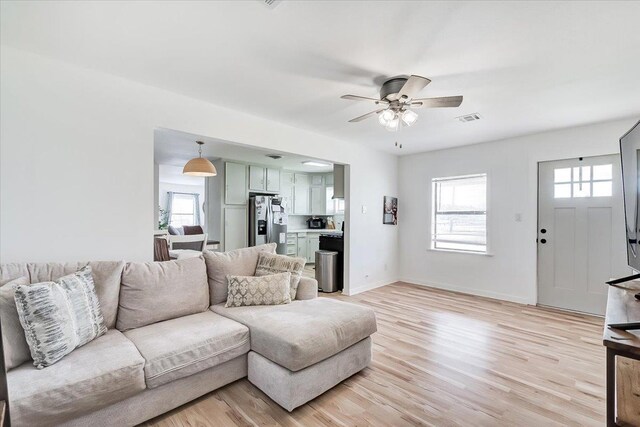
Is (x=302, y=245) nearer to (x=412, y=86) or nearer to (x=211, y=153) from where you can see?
(x=211, y=153)

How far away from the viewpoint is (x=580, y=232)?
3863mm

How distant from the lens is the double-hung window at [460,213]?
477cm

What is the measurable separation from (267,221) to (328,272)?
1993mm

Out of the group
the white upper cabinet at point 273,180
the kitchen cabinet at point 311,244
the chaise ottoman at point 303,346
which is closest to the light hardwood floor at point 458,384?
the chaise ottoman at point 303,346

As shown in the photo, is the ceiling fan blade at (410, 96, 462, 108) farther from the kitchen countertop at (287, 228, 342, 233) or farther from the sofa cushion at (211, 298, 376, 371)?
the kitchen countertop at (287, 228, 342, 233)

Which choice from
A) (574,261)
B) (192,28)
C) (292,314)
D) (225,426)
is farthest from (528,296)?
(192,28)

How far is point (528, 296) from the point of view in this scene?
13.9 feet

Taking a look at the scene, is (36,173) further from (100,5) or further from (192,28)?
(192,28)

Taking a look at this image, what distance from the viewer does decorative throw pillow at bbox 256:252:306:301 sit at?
2826 mm

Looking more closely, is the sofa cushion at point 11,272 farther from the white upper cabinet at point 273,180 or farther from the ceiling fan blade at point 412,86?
the white upper cabinet at point 273,180

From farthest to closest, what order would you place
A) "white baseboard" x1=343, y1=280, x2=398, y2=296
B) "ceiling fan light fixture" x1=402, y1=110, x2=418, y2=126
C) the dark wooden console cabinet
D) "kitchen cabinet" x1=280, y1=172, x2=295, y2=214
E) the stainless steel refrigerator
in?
"kitchen cabinet" x1=280, y1=172, x2=295, y2=214, the stainless steel refrigerator, "white baseboard" x1=343, y1=280, x2=398, y2=296, "ceiling fan light fixture" x1=402, y1=110, x2=418, y2=126, the dark wooden console cabinet

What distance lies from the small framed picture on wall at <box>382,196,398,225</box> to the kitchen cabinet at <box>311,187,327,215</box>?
8.27ft

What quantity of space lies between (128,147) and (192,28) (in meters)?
1.26

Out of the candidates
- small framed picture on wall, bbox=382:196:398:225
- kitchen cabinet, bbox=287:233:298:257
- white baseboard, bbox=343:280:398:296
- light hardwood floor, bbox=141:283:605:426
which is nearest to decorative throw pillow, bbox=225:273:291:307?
light hardwood floor, bbox=141:283:605:426
